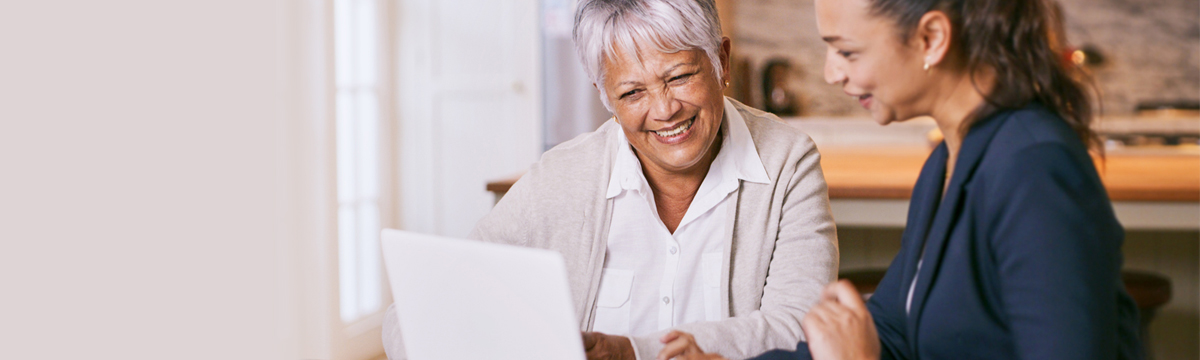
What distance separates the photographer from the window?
308 centimetres

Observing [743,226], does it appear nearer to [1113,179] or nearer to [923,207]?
[923,207]

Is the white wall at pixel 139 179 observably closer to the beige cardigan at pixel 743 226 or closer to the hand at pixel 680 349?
the beige cardigan at pixel 743 226

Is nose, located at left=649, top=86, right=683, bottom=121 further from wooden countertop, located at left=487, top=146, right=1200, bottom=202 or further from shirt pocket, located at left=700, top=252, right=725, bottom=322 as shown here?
wooden countertop, located at left=487, top=146, right=1200, bottom=202

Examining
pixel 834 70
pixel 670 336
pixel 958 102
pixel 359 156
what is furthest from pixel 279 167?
pixel 958 102

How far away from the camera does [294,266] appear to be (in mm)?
2654

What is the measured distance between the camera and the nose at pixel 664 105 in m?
1.22

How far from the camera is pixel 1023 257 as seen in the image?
710 mm

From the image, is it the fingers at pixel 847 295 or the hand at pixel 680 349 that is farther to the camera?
the hand at pixel 680 349

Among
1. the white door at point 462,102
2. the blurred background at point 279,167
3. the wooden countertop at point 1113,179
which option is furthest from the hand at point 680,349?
the white door at point 462,102

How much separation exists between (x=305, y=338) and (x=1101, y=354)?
2.50 m

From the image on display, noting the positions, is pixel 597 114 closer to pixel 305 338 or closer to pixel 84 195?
pixel 305 338

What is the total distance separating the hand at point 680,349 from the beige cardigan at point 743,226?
0.42 ft

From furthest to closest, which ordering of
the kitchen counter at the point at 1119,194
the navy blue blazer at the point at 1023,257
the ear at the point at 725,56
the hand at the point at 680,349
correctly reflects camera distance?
the kitchen counter at the point at 1119,194, the ear at the point at 725,56, the hand at the point at 680,349, the navy blue blazer at the point at 1023,257

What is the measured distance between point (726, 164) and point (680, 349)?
347 mm
